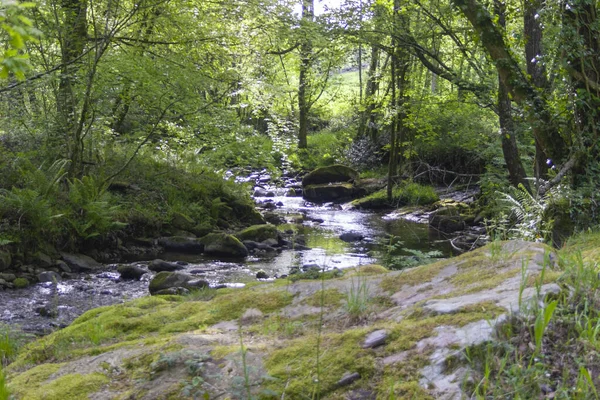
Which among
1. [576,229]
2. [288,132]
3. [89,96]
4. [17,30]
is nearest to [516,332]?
[17,30]

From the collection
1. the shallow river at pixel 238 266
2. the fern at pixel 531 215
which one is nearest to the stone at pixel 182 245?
the shallow river at pixel 238 266

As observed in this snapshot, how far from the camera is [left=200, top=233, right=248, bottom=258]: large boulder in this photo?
11.4 metres

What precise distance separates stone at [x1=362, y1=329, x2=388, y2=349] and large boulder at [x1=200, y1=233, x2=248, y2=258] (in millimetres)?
8850

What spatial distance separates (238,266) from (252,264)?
0.32m

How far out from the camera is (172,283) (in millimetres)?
8086

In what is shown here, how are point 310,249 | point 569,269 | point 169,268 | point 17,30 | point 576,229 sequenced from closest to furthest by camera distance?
point 17,30 → point 569,269 → point 576,229 → point 169,268 → point 310,249

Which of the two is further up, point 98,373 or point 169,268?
point 98,373

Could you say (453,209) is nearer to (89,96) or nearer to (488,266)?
(89,96)

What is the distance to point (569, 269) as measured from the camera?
9.04 ft

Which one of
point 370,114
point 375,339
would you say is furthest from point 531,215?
point 370,114

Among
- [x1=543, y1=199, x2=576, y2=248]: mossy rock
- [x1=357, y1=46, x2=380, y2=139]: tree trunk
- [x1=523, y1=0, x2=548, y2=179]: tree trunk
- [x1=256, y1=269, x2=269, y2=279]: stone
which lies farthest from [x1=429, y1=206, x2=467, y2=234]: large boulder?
[x1=543, y1=199, x2=576, y2=248]: mossy rock

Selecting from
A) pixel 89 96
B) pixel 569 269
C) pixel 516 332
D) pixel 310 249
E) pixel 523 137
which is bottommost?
pixel 310 249

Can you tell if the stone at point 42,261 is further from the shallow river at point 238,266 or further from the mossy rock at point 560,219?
the mossy rock at point 560,219

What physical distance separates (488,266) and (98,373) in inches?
92.8
